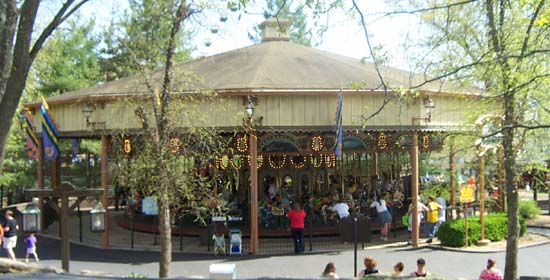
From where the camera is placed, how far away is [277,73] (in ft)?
64.1

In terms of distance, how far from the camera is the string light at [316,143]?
803 inches

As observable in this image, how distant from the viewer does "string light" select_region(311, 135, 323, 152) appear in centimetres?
2041

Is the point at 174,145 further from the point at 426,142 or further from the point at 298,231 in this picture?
the point at 426,142

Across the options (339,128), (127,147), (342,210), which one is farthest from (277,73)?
(127,147)

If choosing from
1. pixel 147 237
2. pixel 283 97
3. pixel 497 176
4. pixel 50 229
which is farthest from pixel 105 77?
pixel 497 176

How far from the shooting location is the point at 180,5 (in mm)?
11773

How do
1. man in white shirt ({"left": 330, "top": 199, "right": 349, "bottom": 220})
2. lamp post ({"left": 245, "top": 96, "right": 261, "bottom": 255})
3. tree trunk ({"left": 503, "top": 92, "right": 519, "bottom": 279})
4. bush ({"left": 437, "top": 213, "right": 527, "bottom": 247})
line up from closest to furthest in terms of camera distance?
tree trunk ({"left": 503, "top": 92, "right": 519, "bottom": 279})
lamp post ({"left": 245, "top": 96, "right": 261, "bottom": 255})
bush ({"left": 437, "top": 213, "right": 527, "bottom": 247})
man in white shirt ({"left": 330, "top": 199, "right": 349, "bottom": 220})

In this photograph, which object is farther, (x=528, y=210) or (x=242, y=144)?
(x=528, y=210)

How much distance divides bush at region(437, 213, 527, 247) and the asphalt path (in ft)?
2.48

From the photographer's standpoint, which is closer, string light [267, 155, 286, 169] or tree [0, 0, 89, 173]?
Answer: tree [0, 0, 89, 173]

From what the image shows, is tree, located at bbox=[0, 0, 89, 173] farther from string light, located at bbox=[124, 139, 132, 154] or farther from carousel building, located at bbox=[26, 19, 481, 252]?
string light, located at bbox=[124, 139, 132, 154]

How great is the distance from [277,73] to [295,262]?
6.81 meters

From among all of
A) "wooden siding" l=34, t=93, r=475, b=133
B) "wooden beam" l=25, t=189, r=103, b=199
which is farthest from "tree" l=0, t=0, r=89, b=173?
"wooden siding" l=34, t=93, r=475, b=133

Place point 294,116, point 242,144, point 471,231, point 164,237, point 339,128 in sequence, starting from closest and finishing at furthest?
point 164,237 < point 339,128 < point 294,116 < point 471,231 < point 242,144
